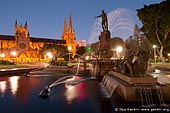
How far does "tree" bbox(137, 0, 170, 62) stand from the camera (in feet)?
165

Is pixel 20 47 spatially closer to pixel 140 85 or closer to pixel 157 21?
pixel 157 21

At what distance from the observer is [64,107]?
1245 centimetres

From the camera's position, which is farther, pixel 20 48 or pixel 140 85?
pixel 20 48

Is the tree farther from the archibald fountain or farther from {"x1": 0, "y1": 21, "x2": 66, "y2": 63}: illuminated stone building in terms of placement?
{"x1": 0, "y1": 21, "x2": 66, "y2": 63}: illuminated stone building

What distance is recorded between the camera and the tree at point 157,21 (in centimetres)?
5036

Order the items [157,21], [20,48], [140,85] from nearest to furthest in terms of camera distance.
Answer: [140,85] < [157,21] < [20,48]

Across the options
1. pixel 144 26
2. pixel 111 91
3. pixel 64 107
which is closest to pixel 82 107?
pixel 64 107

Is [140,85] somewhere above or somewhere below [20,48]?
below

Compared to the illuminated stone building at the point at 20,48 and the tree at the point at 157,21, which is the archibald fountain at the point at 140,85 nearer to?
the tree at the point at 157,21

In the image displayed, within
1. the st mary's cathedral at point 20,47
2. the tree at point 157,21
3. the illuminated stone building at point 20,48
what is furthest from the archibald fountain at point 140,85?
the illuminated stone building at point 20,48

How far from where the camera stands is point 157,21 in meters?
52.2

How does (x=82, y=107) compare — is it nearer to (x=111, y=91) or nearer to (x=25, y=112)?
(x=25, y=112)

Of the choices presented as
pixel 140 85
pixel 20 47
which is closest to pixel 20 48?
pixel 20 47

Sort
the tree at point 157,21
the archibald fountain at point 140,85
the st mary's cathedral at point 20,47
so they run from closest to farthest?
1. the archibald fountain at point 140,85
2. the tree at point 157,21
3. the st mary's cathedral at point 20,47
